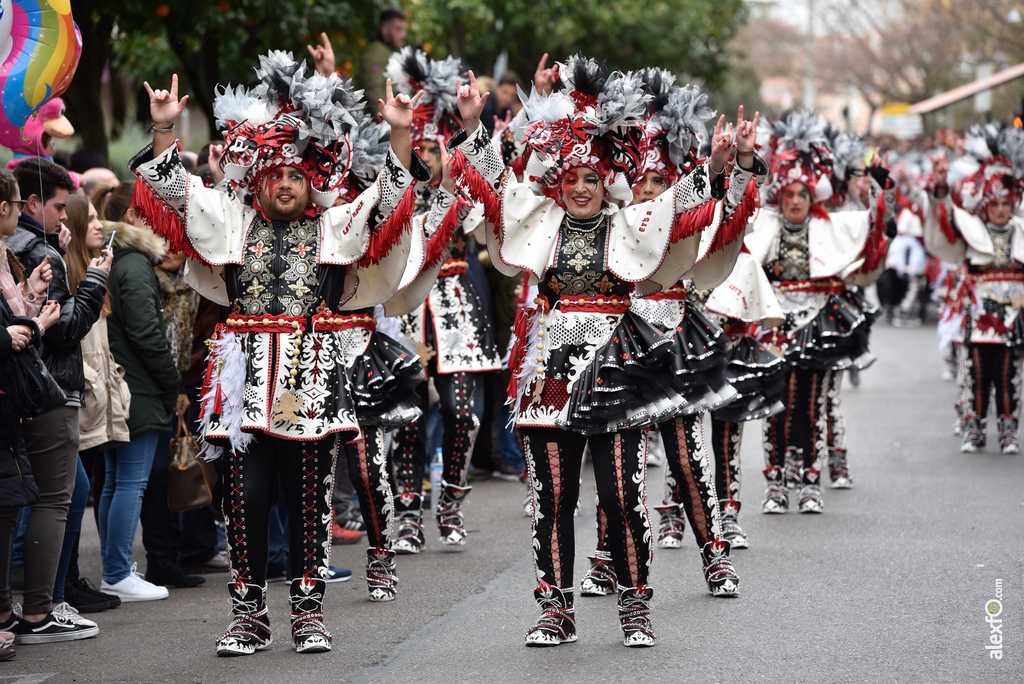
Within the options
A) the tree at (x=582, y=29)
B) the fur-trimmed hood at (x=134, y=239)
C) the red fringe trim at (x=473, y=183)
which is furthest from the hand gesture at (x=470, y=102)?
the tree at (x=582, y=29)

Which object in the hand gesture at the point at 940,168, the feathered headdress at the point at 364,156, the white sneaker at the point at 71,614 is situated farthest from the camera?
the hand gesture at the point at 940,168

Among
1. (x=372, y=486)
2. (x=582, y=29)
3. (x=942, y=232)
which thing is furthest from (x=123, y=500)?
(x=582, y=29)

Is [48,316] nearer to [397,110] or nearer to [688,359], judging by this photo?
[397,110]

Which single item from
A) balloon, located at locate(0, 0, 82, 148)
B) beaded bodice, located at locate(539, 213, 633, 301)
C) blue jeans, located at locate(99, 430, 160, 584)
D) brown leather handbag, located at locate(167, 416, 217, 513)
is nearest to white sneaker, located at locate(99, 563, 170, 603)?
blue jeans, located at locate(99, 430, 160, 584)

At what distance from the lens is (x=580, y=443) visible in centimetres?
539

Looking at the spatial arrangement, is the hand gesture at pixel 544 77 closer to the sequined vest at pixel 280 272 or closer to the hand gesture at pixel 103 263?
the sequined vest at pixel 280 272

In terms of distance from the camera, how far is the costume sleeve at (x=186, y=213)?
17.4 ft

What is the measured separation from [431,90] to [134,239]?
79.7 inches

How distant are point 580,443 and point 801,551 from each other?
236 centimetres

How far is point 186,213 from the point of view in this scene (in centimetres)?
536

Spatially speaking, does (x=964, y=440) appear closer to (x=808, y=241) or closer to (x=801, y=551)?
(x=808, y=241)

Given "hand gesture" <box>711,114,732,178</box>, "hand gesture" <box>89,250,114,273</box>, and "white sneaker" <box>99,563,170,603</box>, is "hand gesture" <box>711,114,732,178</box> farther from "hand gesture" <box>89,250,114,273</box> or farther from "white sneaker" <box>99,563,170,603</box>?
"white sneaker" <box>99,563,170,603</box>

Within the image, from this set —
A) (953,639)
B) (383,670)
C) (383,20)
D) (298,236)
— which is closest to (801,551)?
(953,639)

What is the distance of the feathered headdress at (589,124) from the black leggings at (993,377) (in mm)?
5732
